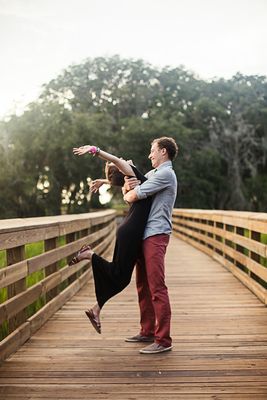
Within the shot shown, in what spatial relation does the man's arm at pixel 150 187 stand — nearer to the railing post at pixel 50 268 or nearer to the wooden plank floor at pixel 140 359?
the wooden plank floor at pixel 140 359

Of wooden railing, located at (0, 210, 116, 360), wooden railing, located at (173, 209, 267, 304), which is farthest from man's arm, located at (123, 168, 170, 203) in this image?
wooden railing, located at (173, 209, 267, 304)

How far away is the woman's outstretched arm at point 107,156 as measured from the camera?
4.74 meters

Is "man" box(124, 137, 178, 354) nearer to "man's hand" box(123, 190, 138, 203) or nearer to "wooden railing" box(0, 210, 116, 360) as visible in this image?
"man's hand" box(123, 190, 138, 203)

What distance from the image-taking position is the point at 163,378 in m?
4.30

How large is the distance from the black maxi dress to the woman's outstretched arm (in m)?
0.13

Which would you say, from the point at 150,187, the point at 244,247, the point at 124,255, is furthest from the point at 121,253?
the point at 244,247

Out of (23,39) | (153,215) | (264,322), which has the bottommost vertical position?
(264,322)

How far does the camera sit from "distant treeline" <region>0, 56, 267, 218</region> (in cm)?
3650

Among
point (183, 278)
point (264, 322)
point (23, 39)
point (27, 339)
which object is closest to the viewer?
point (27, 339)

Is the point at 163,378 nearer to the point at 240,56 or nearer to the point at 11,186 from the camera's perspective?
the point at 11,186

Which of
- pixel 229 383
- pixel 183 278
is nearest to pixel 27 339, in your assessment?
pixel 229 383

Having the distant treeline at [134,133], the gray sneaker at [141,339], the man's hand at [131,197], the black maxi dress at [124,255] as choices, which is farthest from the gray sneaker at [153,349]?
the distant treeline at [134,133]

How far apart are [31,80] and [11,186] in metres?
13.4

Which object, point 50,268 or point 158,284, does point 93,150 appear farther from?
point 50,268
